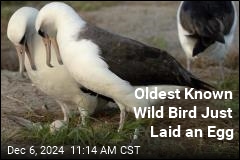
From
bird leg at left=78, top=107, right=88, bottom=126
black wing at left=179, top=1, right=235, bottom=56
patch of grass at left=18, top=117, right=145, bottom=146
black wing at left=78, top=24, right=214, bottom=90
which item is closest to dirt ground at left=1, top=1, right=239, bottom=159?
patch of grass at left=18, top=117, right=145, bottom=146

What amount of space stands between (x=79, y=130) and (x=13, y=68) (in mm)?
4544

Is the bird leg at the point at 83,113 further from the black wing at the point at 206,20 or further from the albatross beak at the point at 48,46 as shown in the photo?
the black wing at the point at 206,20

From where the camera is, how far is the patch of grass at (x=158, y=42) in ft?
34.1

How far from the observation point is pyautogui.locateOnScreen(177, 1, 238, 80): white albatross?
7.95 meters

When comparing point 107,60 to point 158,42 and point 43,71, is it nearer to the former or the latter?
point 43,71

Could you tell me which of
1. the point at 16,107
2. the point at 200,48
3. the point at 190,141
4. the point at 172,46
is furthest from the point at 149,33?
the point at 190,141

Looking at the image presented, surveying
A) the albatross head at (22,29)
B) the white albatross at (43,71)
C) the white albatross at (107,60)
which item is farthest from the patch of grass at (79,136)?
the albatross head at (22,29)

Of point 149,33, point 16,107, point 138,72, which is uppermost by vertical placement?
point 138,72

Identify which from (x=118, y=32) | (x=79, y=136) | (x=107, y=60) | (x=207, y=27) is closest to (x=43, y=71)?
(x=107, y=60)

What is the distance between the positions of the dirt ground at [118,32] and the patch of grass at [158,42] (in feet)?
0.11

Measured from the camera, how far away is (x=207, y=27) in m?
7.99

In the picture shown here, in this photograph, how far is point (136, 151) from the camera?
523 cm

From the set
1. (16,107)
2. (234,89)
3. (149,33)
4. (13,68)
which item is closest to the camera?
(16,107)

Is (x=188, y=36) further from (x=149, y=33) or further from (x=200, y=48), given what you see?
(x=149, y=33)
